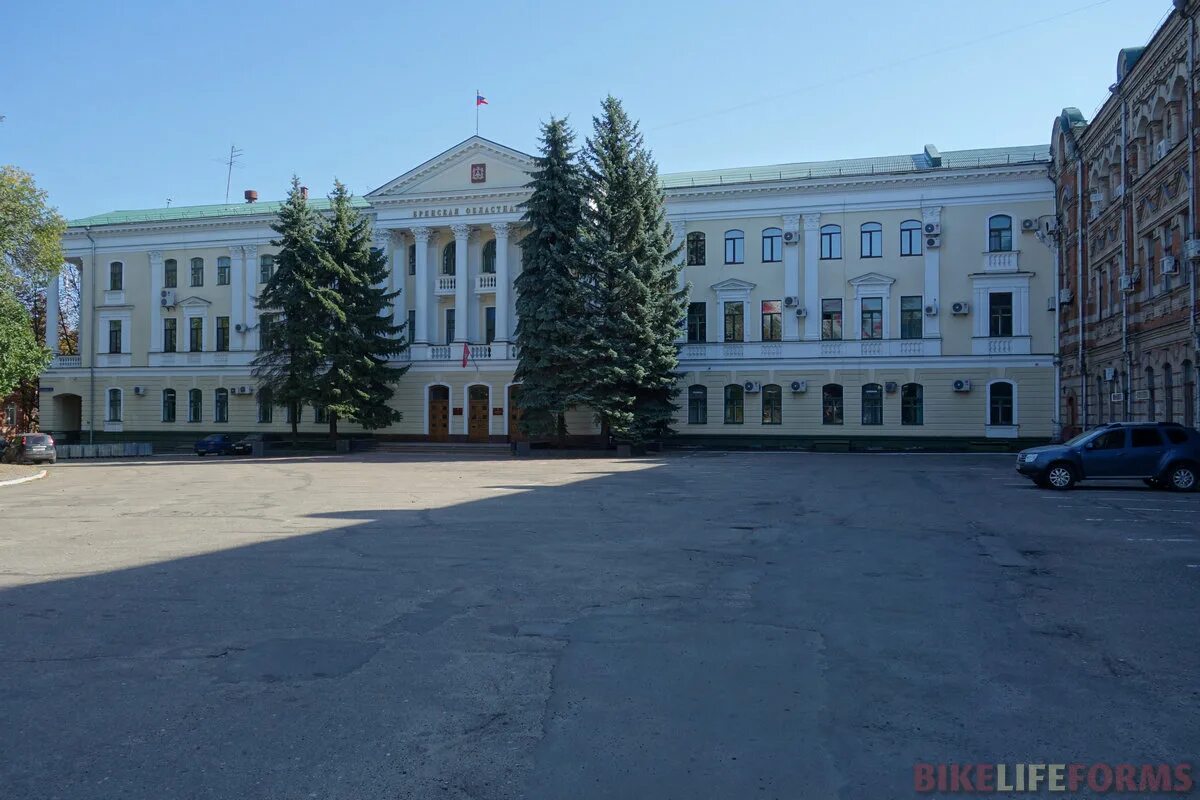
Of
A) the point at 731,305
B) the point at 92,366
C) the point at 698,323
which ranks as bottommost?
the point at 92,366

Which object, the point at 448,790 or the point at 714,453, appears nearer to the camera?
the point at 448,790

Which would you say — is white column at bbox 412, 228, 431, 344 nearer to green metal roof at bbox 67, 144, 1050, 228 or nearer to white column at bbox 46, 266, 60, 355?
green metal roof at bbox 67, 144, 1050, 228

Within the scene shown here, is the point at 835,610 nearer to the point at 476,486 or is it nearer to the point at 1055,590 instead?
the point at 1055,590

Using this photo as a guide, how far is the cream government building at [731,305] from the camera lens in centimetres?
4000

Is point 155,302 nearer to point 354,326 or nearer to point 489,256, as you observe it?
point 354,326

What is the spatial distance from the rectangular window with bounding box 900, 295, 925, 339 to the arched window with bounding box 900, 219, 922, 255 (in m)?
2.21

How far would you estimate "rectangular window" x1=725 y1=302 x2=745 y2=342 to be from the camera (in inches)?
1709

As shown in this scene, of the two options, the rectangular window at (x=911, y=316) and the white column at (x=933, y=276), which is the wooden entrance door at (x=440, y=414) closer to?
the rectangular window at (x=911, y=316)

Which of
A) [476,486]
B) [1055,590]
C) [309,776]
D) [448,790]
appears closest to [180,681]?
[309,776]

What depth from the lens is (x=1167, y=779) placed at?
4.32 meters

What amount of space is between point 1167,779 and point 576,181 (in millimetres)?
37281

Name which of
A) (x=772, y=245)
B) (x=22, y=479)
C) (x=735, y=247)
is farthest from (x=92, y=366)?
(x=772, y=245)

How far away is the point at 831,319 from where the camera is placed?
42250 mm

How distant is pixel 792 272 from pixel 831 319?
300 cm
